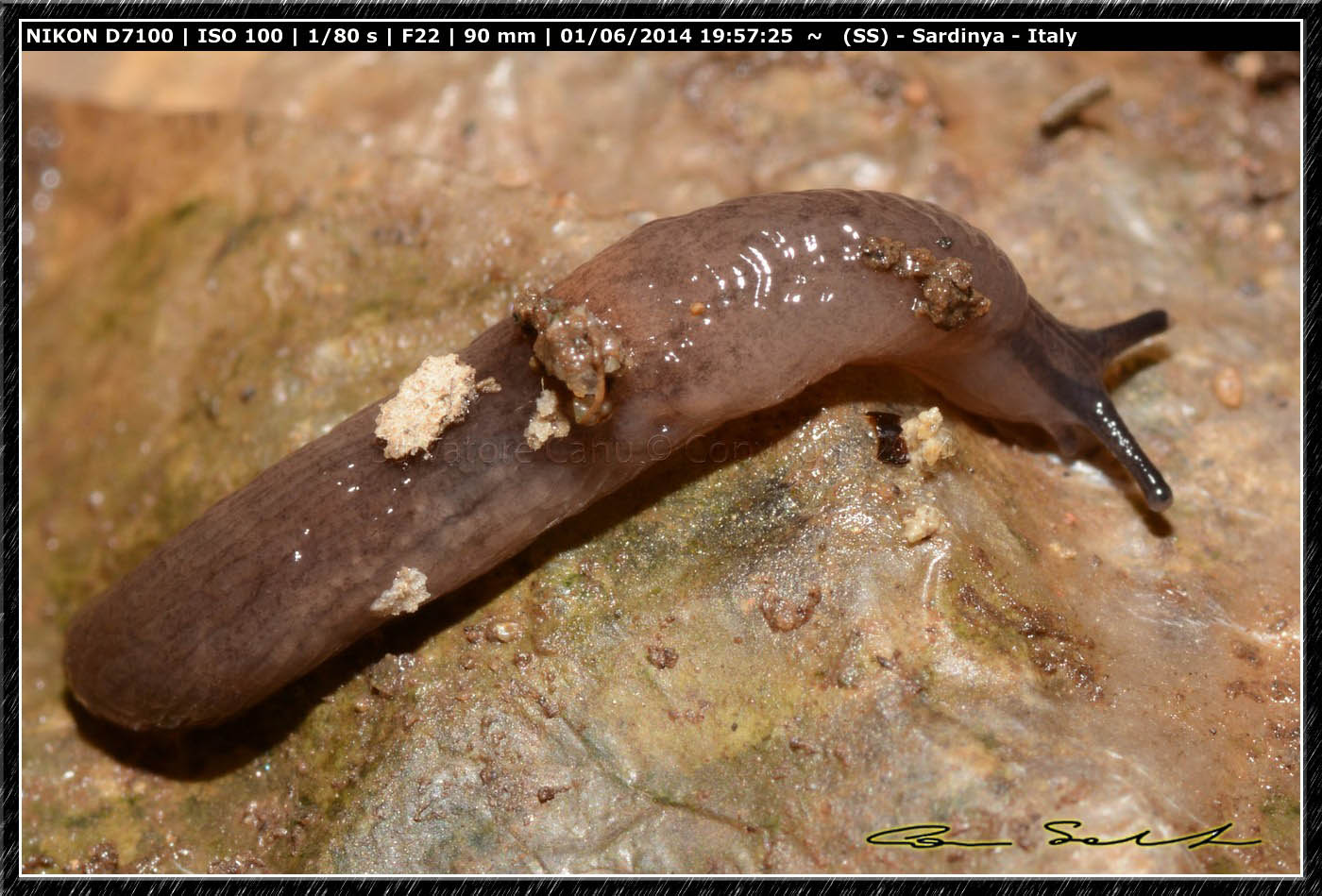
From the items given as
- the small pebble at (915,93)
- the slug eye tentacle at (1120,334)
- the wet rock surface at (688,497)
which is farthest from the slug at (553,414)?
the small pebble at (915,93)

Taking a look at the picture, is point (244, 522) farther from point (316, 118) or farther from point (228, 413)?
point (316, 118)

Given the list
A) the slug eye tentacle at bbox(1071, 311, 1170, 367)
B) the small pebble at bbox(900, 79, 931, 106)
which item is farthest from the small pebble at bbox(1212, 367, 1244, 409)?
the small pebble at bbox(900, 79, 931, 106)

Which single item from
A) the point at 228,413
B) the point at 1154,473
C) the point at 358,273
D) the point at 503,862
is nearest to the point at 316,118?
the point at 358,273

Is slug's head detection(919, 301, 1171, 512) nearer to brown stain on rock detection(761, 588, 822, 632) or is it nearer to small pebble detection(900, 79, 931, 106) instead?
brown stain on rock detection(761, 588, 822, 632)

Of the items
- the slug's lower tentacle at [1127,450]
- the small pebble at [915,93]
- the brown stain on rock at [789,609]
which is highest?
the small pebble at [915,93]

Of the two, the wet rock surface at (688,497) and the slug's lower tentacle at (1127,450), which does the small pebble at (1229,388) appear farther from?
the slug's lower tentacle at (1127,450)
